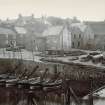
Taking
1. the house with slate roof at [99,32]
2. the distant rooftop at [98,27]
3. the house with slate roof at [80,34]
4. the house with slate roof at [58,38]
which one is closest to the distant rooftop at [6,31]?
the house with slate roof at [58,38]

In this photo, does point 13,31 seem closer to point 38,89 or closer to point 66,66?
point 66,66

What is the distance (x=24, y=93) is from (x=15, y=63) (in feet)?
28.0

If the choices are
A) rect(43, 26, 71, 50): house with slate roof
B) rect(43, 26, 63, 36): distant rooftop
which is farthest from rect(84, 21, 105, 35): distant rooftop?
rect(43, 26, 63, 36): distant rooftop

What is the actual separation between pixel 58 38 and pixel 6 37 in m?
6.55

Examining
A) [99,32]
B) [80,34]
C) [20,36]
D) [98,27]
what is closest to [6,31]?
[20,36]

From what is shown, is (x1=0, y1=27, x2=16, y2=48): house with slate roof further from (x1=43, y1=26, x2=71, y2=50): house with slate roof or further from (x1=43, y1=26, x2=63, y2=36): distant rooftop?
(x1=43, y1=26, x2=63, y2=36): distant rooftop

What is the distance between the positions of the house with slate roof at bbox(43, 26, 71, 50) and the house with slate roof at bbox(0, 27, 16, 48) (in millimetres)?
4390

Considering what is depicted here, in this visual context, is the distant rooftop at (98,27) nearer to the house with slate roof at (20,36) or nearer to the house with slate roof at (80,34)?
the house with slate roof at (80,34)

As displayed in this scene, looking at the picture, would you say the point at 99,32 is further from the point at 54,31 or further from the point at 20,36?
the point at 20,36

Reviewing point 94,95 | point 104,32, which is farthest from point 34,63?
point 104,32

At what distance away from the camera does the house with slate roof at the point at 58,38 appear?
104 ft

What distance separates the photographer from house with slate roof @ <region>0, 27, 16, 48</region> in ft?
108

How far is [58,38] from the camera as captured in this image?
32.1 meters

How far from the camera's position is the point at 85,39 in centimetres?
3691
